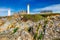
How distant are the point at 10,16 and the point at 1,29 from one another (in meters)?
2.69

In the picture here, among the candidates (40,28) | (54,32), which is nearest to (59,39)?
(54,32)

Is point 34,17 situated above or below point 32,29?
above

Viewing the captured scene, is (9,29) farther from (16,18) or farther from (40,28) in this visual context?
(40,28)

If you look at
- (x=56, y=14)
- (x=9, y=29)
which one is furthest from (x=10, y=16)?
(x=56, y=14)

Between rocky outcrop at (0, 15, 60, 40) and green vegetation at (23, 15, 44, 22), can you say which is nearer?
rocky outcrop at (0, 15, 60, 40)

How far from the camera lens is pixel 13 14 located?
3034cm

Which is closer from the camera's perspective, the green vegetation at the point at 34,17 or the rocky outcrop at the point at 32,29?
the rocky outcrop at the point at 32,29

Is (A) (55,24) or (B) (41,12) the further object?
(B) (41,12)

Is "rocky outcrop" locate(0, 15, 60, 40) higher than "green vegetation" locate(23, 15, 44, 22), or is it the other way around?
"green vegetation" locate(23, 15, 44, 22)

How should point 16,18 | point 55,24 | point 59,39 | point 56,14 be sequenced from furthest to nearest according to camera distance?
point 16,18, point 56,14, point 55,24, point 59,39

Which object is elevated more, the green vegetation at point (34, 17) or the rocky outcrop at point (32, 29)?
the green vegetation at point (34, 17)

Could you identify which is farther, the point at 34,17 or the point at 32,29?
the point at 34,17

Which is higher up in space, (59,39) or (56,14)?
(56,14)

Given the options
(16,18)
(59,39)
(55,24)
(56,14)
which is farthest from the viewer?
(16,18)
